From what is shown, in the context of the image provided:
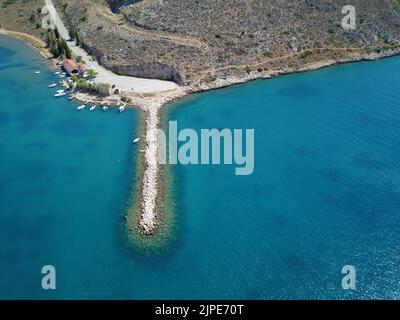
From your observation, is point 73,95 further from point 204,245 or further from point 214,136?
point 204,245

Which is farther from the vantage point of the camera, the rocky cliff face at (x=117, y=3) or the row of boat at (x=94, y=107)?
the rocky cliff face at (x=117, y=3)

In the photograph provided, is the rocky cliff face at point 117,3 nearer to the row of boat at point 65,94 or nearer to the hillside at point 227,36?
the hillside at point 227,36

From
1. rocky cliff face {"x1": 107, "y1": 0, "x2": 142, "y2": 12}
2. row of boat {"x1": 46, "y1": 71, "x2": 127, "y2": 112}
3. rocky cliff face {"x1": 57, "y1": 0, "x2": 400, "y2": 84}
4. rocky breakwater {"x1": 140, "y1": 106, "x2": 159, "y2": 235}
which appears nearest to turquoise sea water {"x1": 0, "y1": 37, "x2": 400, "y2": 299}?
row of boat {"x1": 46, "y1": 71, "x2": 127, "y2": 112}

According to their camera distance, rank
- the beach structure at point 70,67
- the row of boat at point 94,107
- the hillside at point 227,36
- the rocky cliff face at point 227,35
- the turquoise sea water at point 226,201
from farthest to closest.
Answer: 1. the beach structure at point 70,67
2. the rocky cliff face at point 227,35
3. the hillside at point 227,36
4. the row of boat at point 94,107
5. the turquoise sea water at point 226,201

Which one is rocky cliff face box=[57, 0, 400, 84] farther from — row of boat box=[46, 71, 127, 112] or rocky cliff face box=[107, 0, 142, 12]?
row of boat box=[46, 71, 127, 112]

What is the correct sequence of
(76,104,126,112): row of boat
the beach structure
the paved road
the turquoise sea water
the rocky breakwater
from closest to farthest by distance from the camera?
1. the turquoise sea water
2. the rocky breakwater
3. (76,104,126,112): row of boat
4. the paved road
5. the beach structure

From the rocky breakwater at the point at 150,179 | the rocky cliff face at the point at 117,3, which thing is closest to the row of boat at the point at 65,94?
the rocky breakwater at the point at 150,179
